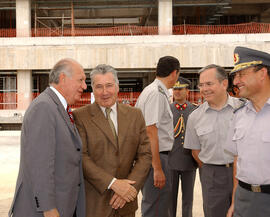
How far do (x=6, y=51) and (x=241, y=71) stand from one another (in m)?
23.2

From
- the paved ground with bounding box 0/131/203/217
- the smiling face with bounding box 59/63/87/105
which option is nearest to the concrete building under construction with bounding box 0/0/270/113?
the paved ground with bounding box 0/131/203/217

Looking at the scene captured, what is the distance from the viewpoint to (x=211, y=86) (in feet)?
12.0

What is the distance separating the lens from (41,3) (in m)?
26.9

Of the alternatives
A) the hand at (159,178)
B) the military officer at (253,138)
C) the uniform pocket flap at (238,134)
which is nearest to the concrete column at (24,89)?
the hand at (159,178)

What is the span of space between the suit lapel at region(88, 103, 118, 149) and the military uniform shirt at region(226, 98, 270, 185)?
3.44ft

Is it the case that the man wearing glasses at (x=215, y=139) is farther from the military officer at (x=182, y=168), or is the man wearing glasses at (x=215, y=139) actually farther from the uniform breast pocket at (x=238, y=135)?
the military officer at (x=182, y=168)

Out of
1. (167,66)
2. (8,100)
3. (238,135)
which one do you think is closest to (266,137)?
(238,135)

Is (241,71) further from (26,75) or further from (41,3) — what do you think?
(41,3)

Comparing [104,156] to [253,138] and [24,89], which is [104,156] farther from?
[24,89]

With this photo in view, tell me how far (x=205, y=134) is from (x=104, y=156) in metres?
1.20

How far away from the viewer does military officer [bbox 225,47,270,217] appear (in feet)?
8.54

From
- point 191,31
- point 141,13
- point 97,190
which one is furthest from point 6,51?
point 97,190

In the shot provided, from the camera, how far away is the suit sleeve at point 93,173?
302 cm

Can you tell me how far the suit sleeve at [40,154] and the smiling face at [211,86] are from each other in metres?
1.70
